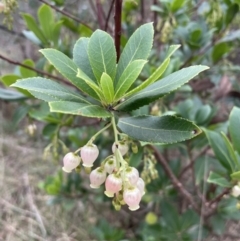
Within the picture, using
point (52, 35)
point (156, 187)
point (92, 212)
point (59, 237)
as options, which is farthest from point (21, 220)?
point (52, 35)

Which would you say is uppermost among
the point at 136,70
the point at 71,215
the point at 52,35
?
the point at 136,70

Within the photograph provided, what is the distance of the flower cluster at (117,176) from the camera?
0.71m

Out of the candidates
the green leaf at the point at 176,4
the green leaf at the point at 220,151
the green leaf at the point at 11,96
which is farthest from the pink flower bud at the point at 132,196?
the green leaf at the point at 176,4

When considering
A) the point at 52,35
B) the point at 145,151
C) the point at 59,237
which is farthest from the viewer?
the point at 59,237

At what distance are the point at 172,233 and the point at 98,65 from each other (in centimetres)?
124

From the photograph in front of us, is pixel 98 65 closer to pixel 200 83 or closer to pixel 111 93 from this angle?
pixel 111 93

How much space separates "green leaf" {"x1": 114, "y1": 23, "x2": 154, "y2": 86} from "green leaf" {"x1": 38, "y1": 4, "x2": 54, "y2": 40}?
2.19 feet

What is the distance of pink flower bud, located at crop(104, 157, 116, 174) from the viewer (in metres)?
0.80

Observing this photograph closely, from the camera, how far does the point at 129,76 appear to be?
742mm

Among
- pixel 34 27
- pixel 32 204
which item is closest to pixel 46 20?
pixel 34 27

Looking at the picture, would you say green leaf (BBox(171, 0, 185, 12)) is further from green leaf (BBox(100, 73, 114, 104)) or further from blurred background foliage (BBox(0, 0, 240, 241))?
green leaf (BBox(100, 73, 114, 104))

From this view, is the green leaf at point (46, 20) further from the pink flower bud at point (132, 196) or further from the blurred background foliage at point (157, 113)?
the pink flower bud at point (132, 196)

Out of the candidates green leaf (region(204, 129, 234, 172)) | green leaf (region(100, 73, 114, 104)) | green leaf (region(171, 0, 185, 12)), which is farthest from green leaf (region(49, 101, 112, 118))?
green leaf (region(171, 0, 185, 12))

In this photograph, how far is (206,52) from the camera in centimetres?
180
